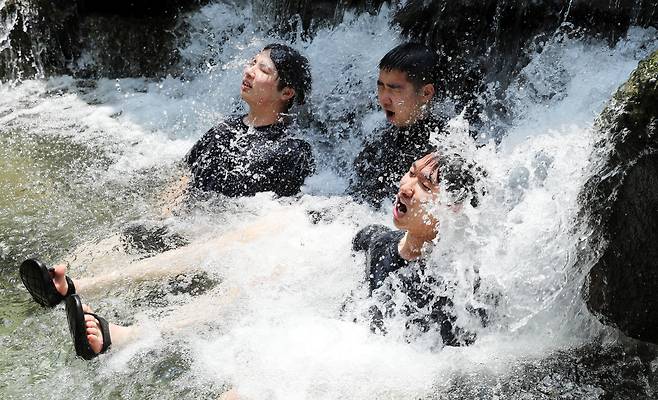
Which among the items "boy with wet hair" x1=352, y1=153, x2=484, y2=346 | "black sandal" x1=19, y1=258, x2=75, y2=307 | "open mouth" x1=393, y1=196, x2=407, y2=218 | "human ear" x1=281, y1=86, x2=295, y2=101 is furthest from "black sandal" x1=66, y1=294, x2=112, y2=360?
"human ear" x1=281, y1=86, x2=295, y2=101

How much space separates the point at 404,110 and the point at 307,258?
3.10 feet

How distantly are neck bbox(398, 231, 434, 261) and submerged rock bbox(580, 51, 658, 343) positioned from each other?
681 mm

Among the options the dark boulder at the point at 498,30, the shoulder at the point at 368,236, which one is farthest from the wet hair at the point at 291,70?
the shoulder at the point at 368,236

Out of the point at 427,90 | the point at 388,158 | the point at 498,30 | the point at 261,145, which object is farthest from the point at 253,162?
the point at 498,30

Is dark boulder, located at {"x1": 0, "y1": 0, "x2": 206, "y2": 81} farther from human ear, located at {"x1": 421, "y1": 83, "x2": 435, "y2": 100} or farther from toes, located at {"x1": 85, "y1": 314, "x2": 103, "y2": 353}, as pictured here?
toes, located at {"x1": 85, "y1": 314, "x2": 103, "y2": 353}

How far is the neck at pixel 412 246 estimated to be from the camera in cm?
330

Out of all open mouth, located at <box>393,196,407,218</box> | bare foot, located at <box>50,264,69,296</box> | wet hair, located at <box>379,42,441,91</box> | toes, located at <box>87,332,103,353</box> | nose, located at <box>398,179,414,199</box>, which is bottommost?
toes, located at <box>87,332,103,353</box>

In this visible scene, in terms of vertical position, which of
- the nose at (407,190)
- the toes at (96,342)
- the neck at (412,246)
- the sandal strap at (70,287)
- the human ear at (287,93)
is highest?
the human ear at (287,93)

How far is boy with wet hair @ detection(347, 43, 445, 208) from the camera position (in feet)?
13.9

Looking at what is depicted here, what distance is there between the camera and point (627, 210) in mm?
3240

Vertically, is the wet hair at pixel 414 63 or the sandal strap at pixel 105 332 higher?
the wet hair at pixel 414 63

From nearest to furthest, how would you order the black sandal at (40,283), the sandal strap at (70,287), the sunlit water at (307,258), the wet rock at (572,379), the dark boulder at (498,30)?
1. the wet rock at (572,379)
2. the sunlit water at (307,258)
3. the black sandal at (40,283)
4. the sandal strap at (70,287)
5. the dark boulder at (498,30)

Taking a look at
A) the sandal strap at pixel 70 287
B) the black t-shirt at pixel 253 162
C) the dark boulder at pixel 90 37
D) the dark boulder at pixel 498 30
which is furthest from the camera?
the dark boulder at pixel 90 37

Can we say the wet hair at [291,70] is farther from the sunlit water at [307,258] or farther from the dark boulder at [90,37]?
the dark boulder at [90,37]
